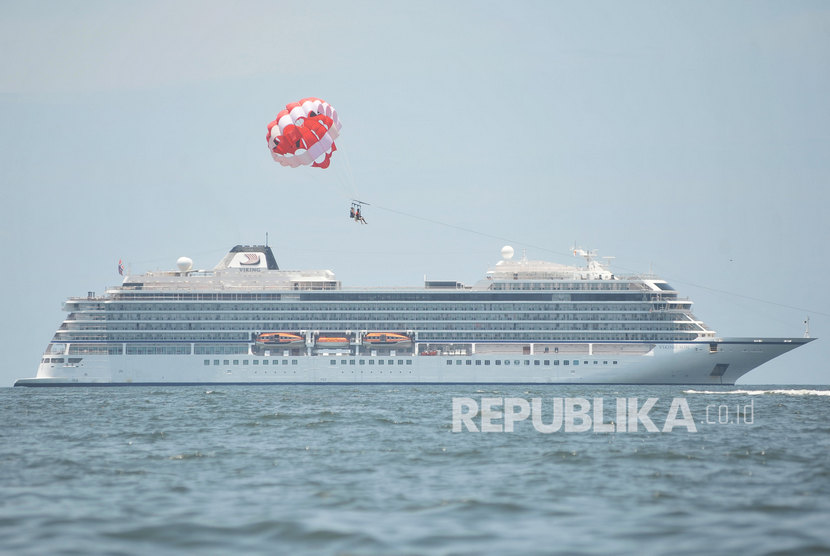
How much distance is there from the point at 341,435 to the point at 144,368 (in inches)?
2248

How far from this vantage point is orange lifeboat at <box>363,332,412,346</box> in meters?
84.1

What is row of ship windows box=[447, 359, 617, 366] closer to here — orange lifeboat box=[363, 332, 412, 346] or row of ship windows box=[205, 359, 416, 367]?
row of ship windows box=[205, 359, 416, 367]

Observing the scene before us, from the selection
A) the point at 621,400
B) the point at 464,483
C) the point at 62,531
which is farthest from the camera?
the point at 621,400

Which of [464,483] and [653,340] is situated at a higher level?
[653,340]

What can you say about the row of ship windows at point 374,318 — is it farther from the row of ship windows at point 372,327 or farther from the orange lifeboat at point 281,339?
the orange lifeboat at point 281,339

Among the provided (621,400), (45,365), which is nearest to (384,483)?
(621,400)

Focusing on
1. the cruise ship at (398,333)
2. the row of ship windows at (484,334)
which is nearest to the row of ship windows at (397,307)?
the cruise ship at (398,333)

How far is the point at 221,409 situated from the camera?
153 ft

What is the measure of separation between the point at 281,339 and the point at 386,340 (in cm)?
898

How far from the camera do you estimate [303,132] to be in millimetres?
Result: 60312

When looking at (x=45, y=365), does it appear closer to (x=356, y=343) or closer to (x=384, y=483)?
(x=356, y=343)

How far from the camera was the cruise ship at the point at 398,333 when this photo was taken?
81812 mm

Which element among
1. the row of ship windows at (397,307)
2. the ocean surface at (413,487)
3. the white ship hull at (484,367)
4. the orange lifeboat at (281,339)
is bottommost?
the ocean surface at (413,487)

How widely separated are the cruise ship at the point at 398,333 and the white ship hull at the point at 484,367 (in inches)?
4.3
